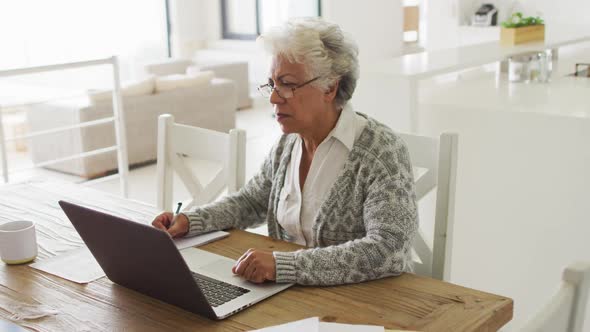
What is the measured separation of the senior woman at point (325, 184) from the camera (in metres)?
1.46

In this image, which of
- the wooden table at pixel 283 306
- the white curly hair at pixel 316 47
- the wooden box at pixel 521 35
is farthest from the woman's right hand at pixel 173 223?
the wooden box at pixel 521 35

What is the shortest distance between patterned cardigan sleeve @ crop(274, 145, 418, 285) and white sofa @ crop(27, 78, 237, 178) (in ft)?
12.5

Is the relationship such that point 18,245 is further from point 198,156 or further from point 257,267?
point 198,156

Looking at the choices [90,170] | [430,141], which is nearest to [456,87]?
[430,141]

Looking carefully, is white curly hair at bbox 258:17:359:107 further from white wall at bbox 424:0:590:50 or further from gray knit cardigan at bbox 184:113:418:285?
white wall at bbox 424:0:590:50

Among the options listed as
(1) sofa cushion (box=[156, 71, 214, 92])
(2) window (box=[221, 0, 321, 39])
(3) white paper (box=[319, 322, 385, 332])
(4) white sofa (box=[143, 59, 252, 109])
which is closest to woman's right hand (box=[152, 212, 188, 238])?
(3) white paper (box=[319, 322, 385, 332])

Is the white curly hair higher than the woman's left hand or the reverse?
higher

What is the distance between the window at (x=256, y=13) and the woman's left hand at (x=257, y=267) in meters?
7.49

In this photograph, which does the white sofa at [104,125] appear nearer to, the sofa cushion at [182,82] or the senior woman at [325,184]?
the sofa cushion at [182,82]

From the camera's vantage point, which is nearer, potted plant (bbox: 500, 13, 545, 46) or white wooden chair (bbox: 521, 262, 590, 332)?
white wooden chair (bbox: 521, 262, 590, 332)

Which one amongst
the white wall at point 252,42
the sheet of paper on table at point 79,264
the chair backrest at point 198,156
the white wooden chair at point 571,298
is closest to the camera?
the white wooden chair at point 571,298

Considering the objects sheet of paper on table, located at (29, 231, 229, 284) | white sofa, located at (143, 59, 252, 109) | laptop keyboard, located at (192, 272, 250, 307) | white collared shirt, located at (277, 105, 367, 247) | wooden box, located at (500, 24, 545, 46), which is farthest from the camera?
white sofa, located at (143, 59, 252, 109)

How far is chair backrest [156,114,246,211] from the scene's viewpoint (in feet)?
6.82

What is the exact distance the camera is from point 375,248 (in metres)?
1.48
